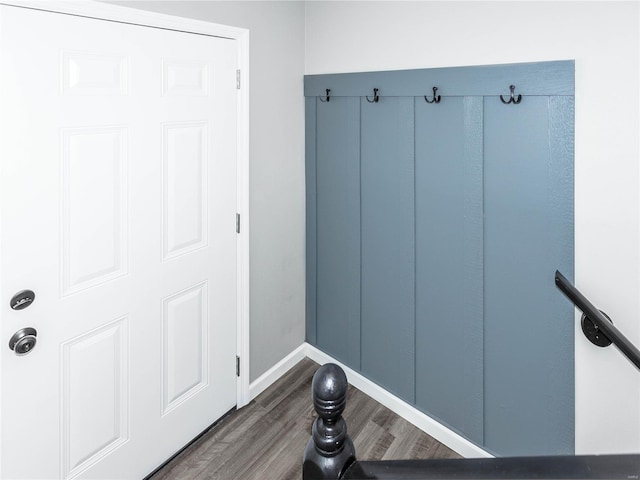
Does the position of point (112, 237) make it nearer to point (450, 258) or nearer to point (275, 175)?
point (275, 175)

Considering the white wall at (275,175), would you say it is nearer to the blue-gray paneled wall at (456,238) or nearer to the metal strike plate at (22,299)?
the blue-gray paneled wall at (456,238)

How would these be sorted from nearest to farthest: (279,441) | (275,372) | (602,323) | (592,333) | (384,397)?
(602,323) < (592,333) < (279,441) < (384,397) < (275,372)

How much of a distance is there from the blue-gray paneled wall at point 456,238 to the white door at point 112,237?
24.5 inches

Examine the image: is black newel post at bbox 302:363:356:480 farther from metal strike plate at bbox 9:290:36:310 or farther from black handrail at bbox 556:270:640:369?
metal strike plate at bbox 9:290:36:310

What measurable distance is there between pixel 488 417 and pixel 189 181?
5.41 feet

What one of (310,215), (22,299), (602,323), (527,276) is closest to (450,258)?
(527,276)

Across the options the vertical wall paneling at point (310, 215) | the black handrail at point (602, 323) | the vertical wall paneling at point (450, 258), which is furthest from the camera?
the vertical wall paneling at point (310, 215)

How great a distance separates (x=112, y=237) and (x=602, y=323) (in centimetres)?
164

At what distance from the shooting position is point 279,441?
225 cm

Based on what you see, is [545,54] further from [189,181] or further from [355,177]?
[189,181]

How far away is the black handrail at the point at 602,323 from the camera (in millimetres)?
1151

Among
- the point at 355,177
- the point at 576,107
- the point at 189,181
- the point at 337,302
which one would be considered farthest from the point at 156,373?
the point at 576,107

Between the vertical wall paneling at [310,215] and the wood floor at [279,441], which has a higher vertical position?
the vertical wall paneling at [310,215]

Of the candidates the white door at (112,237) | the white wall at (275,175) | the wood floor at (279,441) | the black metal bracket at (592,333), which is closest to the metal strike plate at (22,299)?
the white door at (112,237)
